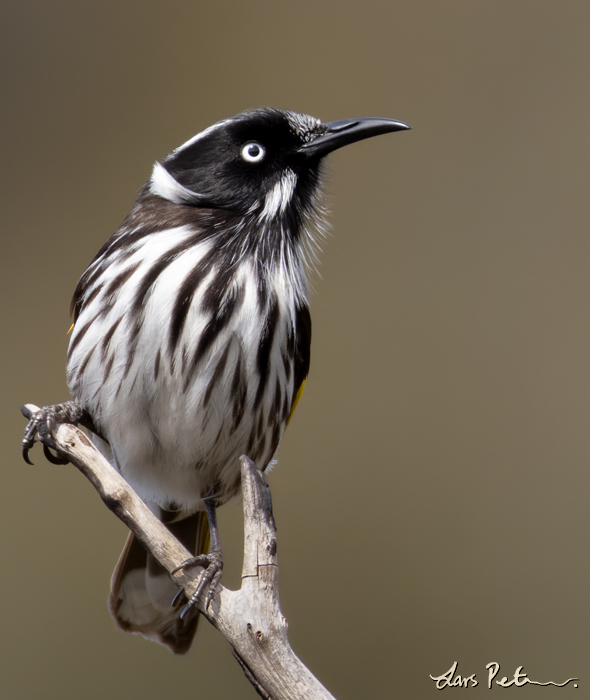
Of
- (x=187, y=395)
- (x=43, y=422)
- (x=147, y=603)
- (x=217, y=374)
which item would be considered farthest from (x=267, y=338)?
(x=147, y=603)

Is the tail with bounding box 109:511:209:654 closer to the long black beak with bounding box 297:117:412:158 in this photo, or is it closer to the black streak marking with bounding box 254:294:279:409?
the black streak marking with bounding box 254:294:279:409

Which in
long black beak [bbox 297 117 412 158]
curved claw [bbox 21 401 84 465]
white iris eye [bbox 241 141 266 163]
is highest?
white iris eye [bbox 241 141 266 163]

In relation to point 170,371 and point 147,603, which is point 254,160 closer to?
point 170,371

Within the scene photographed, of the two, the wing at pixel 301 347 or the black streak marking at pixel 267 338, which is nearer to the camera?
the black streak marking at pixel 267 338

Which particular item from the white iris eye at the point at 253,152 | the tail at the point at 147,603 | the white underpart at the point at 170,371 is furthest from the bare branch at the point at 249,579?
the white iris eye at the point at 253,152

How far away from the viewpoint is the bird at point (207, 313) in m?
2.17

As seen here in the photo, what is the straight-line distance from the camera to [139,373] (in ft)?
7.17

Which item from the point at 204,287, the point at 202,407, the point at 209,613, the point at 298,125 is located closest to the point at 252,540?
the point at 209,613

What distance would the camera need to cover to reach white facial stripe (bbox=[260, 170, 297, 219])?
2357 millimetres

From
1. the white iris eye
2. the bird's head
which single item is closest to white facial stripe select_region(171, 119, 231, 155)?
the bird's head

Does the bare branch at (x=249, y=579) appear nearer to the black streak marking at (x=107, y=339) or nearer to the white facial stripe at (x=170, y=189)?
the black streak marking at (x=107, y=339)

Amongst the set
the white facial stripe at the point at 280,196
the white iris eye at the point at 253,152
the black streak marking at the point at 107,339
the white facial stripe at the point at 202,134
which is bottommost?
the black streak marking at the point at 107,339

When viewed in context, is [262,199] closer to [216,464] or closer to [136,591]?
[216,464]

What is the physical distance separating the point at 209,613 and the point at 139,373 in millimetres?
696
